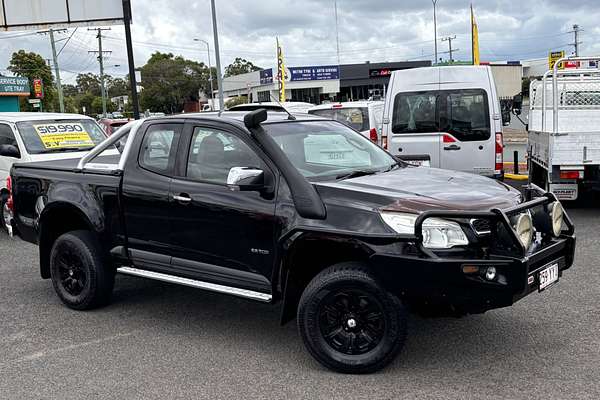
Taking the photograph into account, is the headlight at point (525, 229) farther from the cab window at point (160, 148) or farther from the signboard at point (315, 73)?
the signboard at point (315, 73)

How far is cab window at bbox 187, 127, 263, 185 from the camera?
196 inches

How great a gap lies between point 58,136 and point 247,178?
6496 mm

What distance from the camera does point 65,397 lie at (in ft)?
13.7

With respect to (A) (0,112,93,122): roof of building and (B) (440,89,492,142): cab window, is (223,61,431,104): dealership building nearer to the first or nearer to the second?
(A) (0,112,93,122): roof of building

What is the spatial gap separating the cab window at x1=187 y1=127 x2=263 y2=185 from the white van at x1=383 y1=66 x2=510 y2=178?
5.43 metres

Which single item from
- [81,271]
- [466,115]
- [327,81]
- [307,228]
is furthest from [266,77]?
Answer: [307,228]

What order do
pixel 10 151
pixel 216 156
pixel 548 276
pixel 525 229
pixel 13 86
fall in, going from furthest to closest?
pixel 13 86 < pixel 10 151 < pixel 216 156 < pixel 548 276 < pixel 525 229

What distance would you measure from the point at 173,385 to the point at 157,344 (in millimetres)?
850

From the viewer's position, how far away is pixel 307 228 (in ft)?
14.5

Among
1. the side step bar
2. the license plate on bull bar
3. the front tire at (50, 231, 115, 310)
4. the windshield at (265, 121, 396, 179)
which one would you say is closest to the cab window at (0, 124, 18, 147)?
the front tire at (50, 231, 115, 310)

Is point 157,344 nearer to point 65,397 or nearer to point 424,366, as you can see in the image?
point 65,397

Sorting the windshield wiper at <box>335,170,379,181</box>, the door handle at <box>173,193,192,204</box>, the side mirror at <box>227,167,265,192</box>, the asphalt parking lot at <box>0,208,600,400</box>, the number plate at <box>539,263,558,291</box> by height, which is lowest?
the asphalt parking lot at <box>0,208,600,400</box>

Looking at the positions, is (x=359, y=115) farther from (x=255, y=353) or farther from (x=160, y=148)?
(x=255, y=353)

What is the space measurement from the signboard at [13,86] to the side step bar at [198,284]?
1689 inches
